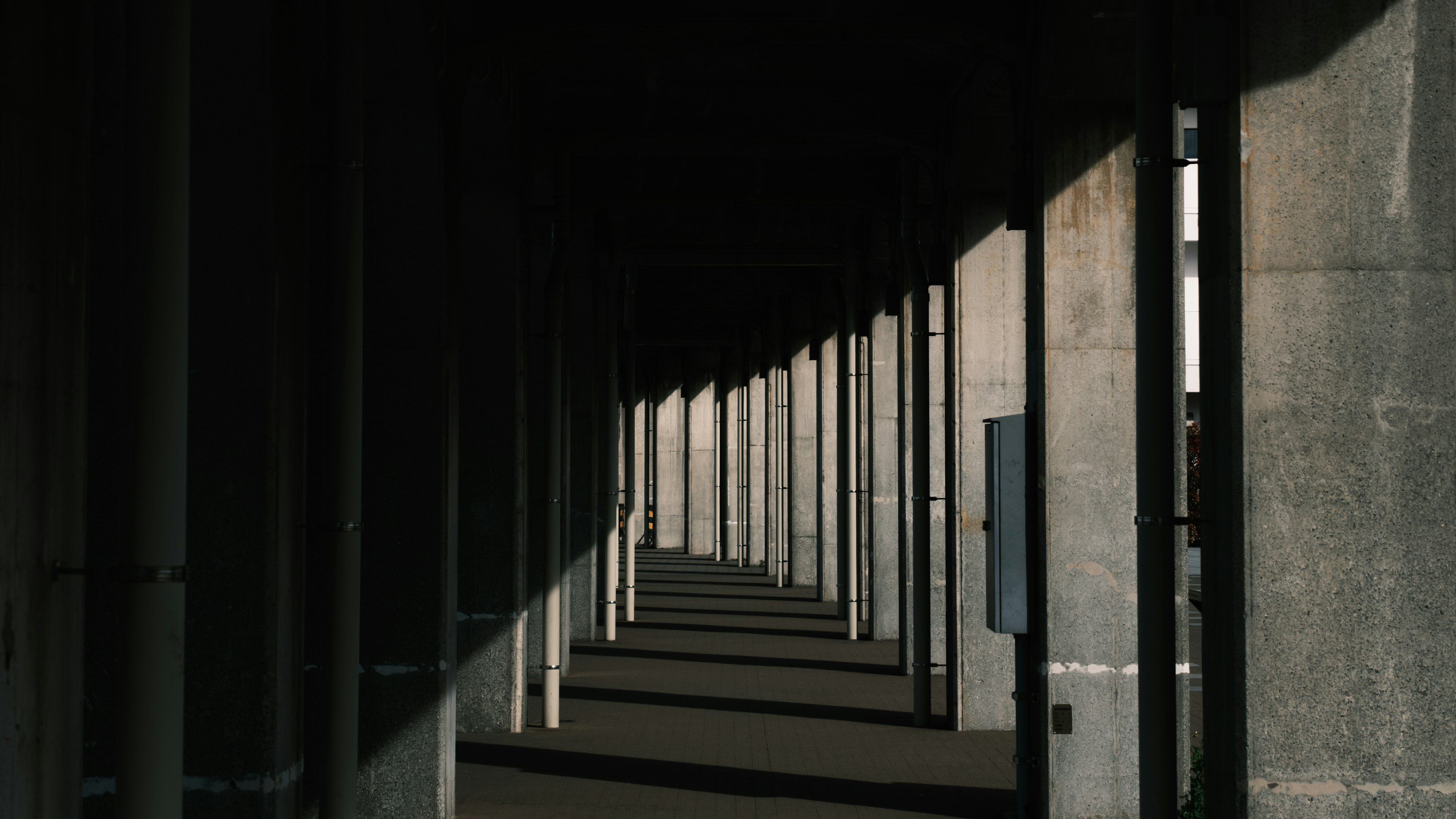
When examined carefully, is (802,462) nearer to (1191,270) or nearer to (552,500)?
(552,500)

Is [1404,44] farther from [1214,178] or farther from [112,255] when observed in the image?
[112,255]

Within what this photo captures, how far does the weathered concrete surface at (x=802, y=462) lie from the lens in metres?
28.7

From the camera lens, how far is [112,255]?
6043 mm

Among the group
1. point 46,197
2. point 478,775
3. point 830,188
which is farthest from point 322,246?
point 830,188

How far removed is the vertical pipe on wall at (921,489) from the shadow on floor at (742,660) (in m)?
4.09

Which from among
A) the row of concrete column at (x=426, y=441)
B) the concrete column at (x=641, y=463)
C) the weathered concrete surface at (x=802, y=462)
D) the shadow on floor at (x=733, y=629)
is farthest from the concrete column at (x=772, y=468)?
the row of concrete column at (x=426, y=441)

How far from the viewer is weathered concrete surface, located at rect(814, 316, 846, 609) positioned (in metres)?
25.7

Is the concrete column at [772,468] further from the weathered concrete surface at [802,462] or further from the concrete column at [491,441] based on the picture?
the concrete column at [491,441]

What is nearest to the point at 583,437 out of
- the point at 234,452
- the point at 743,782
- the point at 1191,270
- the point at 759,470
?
the point at 743,782

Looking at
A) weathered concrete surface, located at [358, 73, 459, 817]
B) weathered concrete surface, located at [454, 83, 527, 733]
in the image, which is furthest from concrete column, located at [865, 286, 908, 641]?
weathered concrete surface, located at [358, 73, 459, 817]

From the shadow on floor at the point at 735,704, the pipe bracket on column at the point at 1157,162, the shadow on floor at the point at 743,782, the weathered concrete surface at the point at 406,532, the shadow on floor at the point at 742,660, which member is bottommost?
the shadow on floor at the point at 742,660

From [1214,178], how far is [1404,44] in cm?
84

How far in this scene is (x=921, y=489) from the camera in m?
13.2

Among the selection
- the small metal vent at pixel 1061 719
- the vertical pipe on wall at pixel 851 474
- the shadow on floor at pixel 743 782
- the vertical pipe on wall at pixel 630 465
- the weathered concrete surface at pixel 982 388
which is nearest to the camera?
the small metal vent at pixel 1061 719
